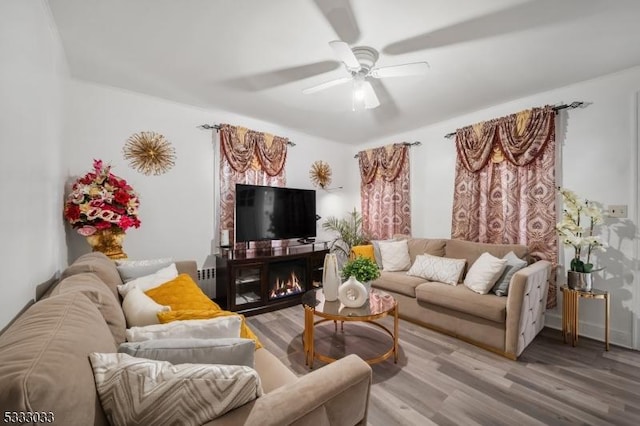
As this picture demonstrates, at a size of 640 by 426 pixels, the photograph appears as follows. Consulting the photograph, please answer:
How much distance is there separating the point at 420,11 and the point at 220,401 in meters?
2.27

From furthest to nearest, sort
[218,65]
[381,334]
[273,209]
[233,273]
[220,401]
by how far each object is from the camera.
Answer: [273,209]
[233,273]
[381,334]
[218,65]
[220,401]

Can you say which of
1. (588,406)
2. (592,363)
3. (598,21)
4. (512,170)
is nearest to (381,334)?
(588,406)

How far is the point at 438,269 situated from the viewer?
116 inches

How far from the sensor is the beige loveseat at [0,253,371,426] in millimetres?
554

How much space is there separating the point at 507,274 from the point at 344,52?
8.00 ft

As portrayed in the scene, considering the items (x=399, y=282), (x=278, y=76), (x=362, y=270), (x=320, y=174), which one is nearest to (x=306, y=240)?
(x=320, y=174)

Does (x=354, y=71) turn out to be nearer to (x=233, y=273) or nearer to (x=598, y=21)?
(x=598, y=21)

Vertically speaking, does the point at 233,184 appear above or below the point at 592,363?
above

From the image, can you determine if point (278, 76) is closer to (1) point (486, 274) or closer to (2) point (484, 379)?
(1) point (486, 274)

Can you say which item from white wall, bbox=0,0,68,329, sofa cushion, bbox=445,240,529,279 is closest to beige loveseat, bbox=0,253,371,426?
white wall, bbox=0,0,68,329

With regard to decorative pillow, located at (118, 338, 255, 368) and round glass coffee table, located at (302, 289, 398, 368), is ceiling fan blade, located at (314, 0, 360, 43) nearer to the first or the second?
decorative pillow, located at (118, 338, 255, 368)

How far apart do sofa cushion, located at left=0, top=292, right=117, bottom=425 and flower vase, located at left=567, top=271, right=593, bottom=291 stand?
11.1 ft

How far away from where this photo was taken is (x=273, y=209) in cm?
366

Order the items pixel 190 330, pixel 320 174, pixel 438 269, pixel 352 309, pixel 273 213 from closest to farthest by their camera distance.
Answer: pixel 190 330
pixel 352 309
pixel 438 269
pixel 273 213
pixel 320 174
